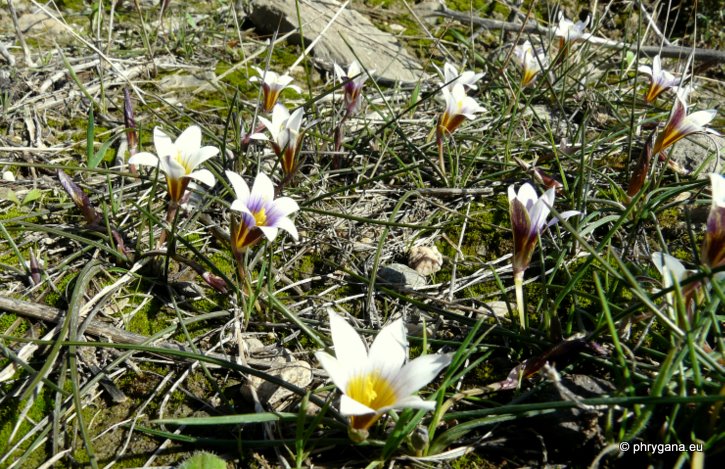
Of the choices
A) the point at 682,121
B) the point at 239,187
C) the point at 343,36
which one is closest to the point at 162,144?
the point at 239,187

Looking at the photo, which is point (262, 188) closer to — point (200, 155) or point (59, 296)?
point (200, 155)

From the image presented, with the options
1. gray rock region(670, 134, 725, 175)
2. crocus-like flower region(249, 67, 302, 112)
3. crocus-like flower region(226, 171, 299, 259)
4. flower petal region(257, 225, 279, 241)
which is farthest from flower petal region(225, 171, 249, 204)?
gray rock region(670, 134, 725, 175)

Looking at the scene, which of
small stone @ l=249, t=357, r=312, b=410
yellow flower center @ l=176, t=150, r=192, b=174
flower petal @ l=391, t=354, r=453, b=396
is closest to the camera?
flower petal @ l=391, t=354, r=453, b=396

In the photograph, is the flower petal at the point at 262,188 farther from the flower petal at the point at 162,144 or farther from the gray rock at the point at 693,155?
the gray rock at the point at 693,155

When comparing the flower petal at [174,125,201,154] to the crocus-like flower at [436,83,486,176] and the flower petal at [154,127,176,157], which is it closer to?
the flower petal at [154,127,176,157]

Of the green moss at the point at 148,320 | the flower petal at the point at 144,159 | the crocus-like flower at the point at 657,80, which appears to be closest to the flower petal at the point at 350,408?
the green moss at the point at 148,320

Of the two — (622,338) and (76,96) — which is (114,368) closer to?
(622,338)

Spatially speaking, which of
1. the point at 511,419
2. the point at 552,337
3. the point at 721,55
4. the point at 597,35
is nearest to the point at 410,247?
the point at 552,337
